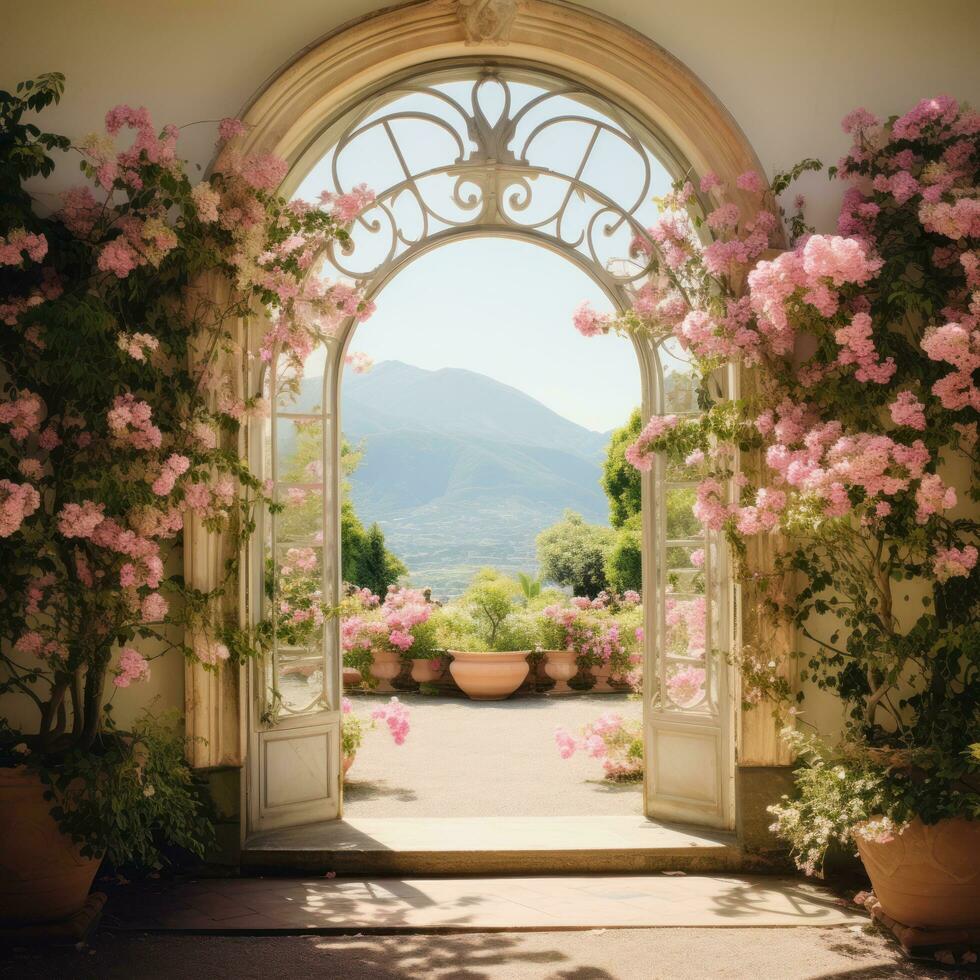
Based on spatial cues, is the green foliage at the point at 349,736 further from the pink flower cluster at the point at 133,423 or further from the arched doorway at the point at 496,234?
the pink flower cluster at the point at 133,423

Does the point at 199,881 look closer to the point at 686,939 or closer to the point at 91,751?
the point at 91,751

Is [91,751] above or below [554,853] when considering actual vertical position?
→ above

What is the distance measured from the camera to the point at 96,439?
3.88 meters

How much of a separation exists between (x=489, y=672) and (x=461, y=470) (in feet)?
142

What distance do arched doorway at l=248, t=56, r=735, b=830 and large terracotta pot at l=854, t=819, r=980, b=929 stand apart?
1114 mm

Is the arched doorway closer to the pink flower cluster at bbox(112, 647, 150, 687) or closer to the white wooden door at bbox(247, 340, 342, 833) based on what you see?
the white wooden door at bbox(247, 340, 342, 833)

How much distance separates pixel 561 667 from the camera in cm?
939

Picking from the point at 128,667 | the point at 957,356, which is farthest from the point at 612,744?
the point at 957,356

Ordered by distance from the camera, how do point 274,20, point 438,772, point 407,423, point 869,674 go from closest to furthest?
point 869,674
point 274,20
point 438,772
point 407,423

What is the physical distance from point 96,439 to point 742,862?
3.02 metres

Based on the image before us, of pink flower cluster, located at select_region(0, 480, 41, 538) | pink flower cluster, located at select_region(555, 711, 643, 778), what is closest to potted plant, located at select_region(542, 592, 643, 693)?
pink flower cluster, located at select_region(555, 711, 643, 778)

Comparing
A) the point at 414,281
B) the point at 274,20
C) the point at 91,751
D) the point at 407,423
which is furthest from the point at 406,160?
the point at 407,423

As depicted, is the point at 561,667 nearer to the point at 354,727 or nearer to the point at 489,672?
the point at 489,672

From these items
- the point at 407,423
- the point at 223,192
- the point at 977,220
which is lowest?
the point at 977,220
